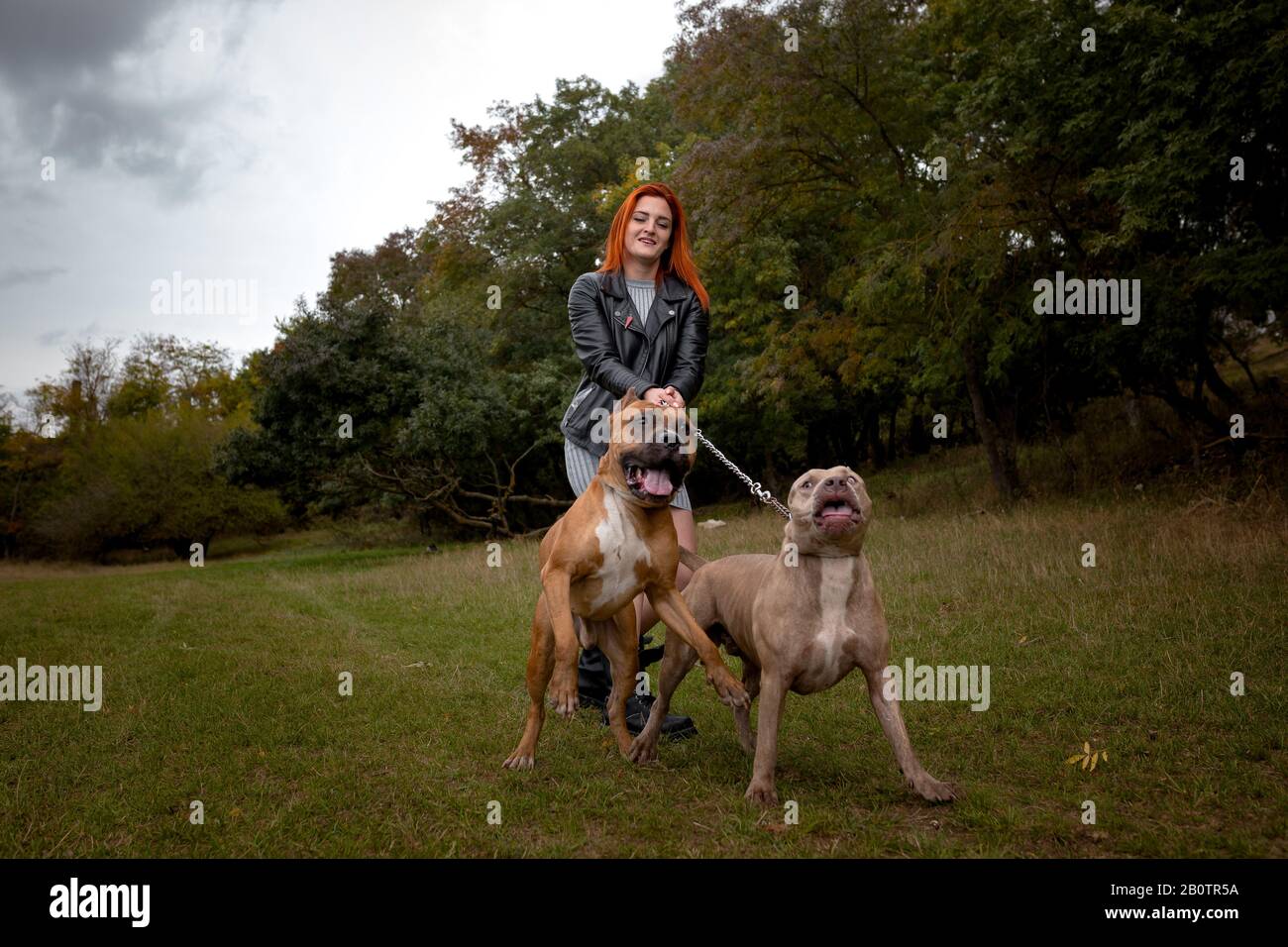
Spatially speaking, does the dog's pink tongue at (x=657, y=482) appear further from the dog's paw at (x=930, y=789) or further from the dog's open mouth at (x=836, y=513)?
the dog's paw at (x=930, y=789)

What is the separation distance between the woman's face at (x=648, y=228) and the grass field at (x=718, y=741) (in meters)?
2.85

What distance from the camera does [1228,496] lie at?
37.2 feet

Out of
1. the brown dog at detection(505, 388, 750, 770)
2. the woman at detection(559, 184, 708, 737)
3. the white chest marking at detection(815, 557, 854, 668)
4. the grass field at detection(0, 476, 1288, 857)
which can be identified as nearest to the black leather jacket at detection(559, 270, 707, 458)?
the woman at detection(559, 184, 708, 737)

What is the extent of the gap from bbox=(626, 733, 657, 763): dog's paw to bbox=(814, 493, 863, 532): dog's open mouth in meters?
1.62

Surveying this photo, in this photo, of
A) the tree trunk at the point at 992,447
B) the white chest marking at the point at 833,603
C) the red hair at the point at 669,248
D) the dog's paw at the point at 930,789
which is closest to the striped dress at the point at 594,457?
the red hair at the point at 669,248

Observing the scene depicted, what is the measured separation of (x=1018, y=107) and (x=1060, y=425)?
35.3 feet

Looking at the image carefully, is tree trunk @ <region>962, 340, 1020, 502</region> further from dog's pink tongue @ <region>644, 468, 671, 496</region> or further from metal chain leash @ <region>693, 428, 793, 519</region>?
dog's pink tongue @ <region>644, 468, 671, 496</region>

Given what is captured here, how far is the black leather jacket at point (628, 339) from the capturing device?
4617mm

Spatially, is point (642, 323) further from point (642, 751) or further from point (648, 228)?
point (642, 751)

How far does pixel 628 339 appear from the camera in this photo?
4703 mm
